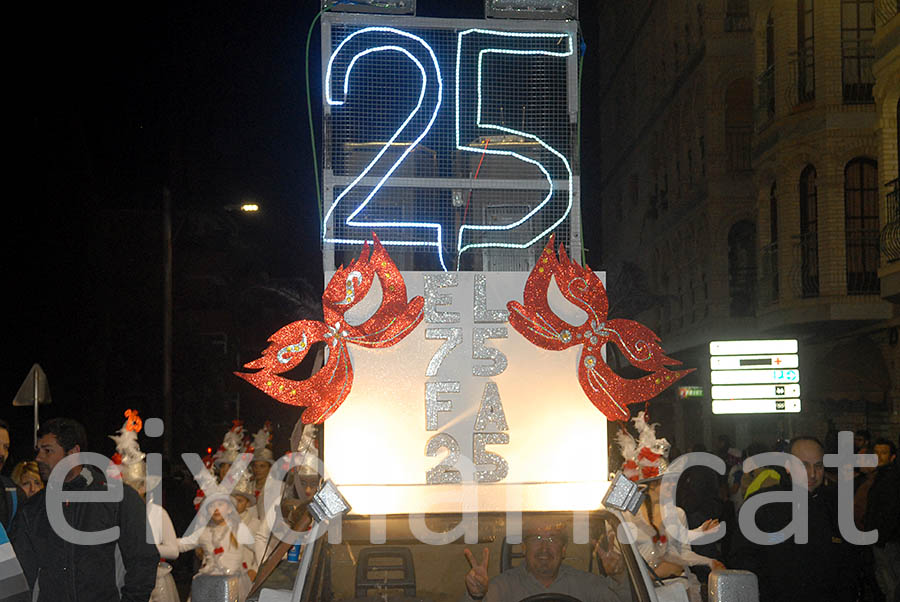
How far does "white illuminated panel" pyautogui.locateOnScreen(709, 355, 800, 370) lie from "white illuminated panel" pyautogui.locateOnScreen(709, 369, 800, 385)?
7 cm

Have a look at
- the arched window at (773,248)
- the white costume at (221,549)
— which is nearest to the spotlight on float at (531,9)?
the white costume at (221,549)

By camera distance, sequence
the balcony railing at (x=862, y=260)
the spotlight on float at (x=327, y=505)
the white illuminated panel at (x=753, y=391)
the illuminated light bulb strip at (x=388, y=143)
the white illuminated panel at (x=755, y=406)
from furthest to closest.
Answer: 1. the balcony railing at (x=862, y=260)
2. the white illuminated panel at (x=753, y=391)
3. the white illuminated panel at (x=755, y=406)
4. the illuminated light bulb strip at (x=388, y=143)
5. the spotlight on float at (x=327, y=505)

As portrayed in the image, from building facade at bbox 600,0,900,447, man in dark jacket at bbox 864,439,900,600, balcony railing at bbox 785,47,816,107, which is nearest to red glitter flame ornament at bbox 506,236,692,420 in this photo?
man in dark jacket at bbox 864,439,900,600

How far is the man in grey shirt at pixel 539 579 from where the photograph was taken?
5676 millimetres

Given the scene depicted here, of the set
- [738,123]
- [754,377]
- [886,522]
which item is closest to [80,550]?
[886,522]

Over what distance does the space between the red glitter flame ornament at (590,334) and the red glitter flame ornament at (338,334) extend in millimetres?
640

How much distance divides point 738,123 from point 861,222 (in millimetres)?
8575

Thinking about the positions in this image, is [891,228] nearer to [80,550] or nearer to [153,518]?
[153,518]

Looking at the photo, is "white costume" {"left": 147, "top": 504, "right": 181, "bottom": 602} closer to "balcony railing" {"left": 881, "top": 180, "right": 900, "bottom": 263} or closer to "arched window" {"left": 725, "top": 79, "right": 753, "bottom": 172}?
"balcony railing" {"left": 881, "top": 180, "right": 900, "bottom": 263}

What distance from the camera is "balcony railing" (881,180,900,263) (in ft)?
67.2

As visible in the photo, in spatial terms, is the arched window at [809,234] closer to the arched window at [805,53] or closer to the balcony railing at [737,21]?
the arched window at [805,53]

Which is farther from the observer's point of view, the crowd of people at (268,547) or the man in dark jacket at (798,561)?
the man in dark jacket at (798,561)

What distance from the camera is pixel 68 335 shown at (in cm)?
2408

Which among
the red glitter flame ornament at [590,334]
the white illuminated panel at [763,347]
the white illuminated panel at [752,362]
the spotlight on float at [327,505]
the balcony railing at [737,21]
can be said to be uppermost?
the balcony railing at [737,21]
